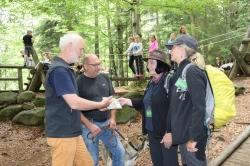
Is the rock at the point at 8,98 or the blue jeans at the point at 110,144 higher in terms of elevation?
the rock at the point at 8,98

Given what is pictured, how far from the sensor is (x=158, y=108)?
4.24 metres

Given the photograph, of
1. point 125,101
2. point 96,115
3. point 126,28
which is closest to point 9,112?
point 96,115

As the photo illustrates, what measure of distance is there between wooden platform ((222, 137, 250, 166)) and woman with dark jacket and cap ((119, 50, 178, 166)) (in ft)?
5.59

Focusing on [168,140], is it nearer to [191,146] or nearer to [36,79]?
[191,146]

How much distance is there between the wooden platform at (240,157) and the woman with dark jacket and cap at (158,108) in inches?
67.1

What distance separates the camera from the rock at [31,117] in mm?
9070

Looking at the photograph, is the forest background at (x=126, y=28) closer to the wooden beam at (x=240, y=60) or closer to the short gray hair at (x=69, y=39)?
the wooden beam at (x=240, y=60)

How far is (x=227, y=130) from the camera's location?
7516mm

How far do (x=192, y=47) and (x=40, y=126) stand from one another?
6.17 metres

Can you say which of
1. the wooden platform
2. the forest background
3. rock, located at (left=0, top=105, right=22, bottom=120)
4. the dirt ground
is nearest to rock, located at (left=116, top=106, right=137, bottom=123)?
the dirt ground

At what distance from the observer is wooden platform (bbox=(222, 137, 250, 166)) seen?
5620 mm

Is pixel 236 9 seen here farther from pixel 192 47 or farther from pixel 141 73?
pixel 192 47

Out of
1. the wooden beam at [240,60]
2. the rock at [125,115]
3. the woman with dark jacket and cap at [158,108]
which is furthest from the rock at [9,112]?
the wooden beam at [240,60]

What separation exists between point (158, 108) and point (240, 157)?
2.33m
